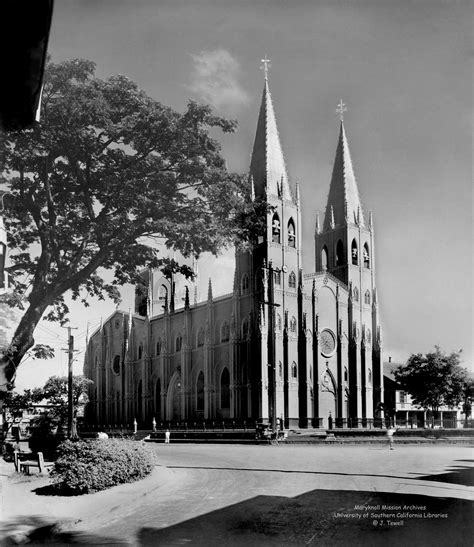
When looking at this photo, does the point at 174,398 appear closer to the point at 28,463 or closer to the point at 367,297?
the point at 367,297

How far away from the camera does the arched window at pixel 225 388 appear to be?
64.6 meters

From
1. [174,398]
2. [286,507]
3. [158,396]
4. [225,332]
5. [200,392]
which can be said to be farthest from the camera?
[158,396]

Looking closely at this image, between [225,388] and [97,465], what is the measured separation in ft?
168

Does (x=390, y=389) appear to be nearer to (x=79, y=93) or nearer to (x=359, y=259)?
(x=359, y=259)

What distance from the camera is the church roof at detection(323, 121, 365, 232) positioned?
72.1 metres

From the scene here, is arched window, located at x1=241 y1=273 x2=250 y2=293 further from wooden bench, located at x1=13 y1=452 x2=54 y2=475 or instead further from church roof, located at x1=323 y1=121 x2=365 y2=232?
wooden bench, located at x1=13 y1=452 x2=54 y2=475

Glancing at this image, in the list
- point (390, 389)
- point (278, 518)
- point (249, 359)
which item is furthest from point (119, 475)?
point (390, 389)

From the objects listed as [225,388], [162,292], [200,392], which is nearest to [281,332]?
[225,388]

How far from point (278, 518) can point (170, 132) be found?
32.5ft

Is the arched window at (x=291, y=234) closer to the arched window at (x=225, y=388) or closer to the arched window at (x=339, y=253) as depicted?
the arched window at (x=339, y=253)

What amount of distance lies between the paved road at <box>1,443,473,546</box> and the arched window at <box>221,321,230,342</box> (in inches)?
1868

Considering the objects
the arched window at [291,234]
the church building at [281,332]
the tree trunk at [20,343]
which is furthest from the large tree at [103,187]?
the arched window at [291,234]

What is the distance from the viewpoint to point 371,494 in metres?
13.4

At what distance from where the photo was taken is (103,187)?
17031mm
